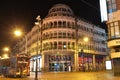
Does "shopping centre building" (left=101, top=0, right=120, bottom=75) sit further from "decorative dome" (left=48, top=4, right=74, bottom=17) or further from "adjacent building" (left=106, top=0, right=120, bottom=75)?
"decorative dome" (left=48, top=4, right=74, bottom=17)

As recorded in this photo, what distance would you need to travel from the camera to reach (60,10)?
62.1 meters

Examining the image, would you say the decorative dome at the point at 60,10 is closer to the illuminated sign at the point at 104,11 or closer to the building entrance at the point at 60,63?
the building entrance at the point at 60,63

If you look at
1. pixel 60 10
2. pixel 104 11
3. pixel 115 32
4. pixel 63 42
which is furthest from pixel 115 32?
pixel 60 10

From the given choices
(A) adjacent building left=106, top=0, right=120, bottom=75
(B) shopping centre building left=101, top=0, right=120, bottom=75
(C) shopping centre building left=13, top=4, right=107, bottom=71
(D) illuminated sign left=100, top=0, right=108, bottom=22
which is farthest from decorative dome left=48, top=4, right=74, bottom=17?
(A) adjacent building left=106, top=0, right=120, bottom=75

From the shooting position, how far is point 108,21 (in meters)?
33.6

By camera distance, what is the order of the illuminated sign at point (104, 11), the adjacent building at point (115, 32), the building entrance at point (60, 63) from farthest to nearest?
the building entrance at point (60, 63)
the illuminated sign at point (104, 11)
the adjacent building at point (115, 32)

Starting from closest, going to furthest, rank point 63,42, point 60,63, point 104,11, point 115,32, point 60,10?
point 115,32, point 104,11, point 63,42, point 60,63, point 60,10

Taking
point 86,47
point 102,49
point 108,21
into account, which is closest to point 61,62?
point 86,47

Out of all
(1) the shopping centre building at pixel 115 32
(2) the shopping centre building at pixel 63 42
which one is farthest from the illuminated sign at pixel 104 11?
(2) the shopping centre building at pixel 63 42

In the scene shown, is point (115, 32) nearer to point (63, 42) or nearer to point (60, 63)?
point (63, 42)

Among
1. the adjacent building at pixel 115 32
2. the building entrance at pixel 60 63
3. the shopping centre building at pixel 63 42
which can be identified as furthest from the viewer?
the building entrance at pixel 60 63

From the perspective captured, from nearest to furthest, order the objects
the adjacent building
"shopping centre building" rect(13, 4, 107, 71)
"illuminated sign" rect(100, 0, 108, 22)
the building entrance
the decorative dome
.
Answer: the adjacent building, "illuminated sign" rect(100, 0, 108, 22), "shopping centre building" rect(13, 4, 107, 71), the building entrance, the decorative dome

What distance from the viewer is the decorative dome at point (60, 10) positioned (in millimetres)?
61156

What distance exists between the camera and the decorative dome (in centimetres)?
6116
